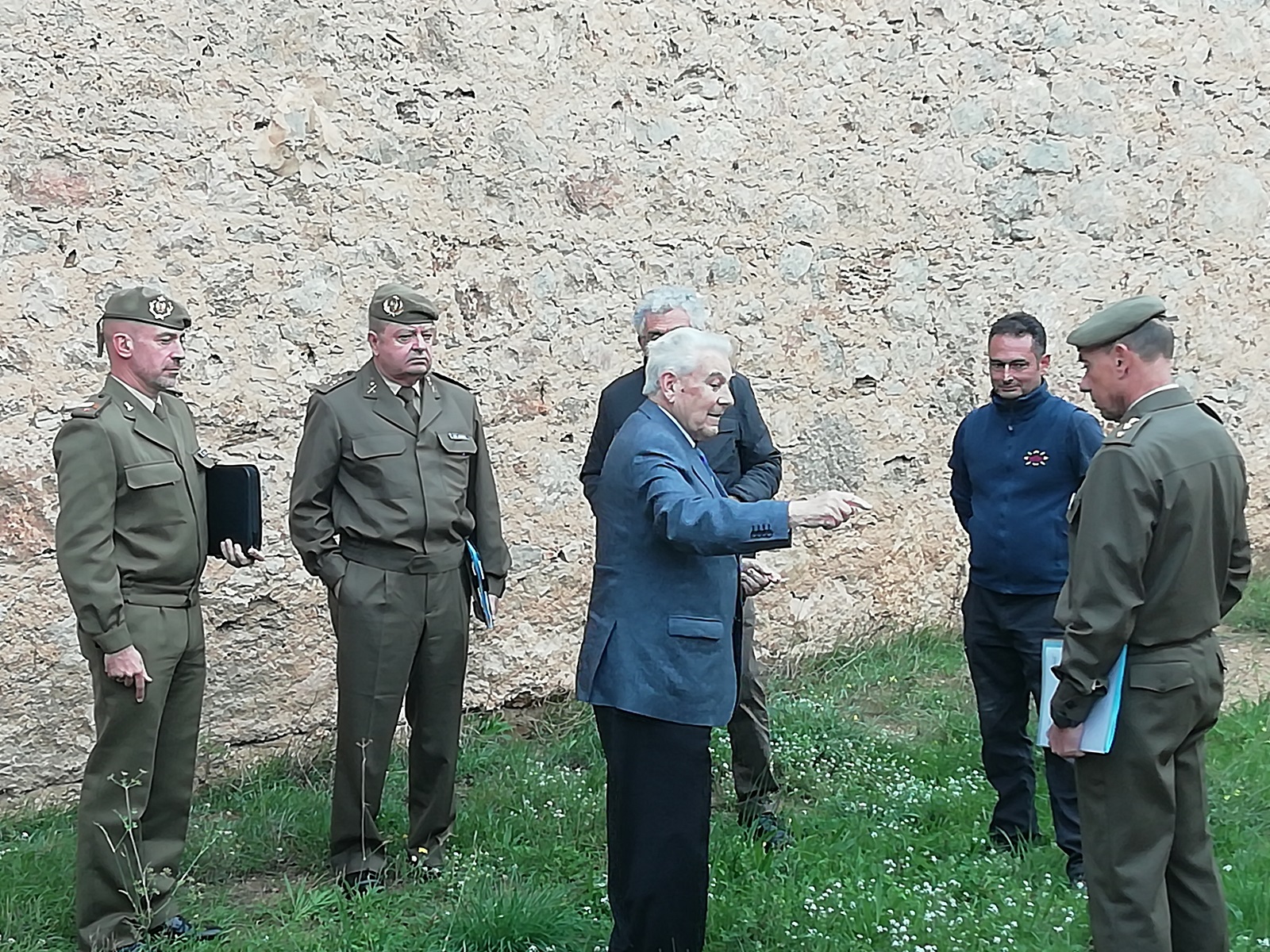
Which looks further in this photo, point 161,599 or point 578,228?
point 578,228

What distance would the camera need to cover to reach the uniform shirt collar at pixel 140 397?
3877 mm

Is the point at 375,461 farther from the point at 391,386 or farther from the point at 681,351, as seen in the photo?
the point at 681,351

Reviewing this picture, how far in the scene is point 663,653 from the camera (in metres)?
3.33

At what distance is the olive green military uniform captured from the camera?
3680 millimetres

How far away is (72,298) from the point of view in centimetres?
471

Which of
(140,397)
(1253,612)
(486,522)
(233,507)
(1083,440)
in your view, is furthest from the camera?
(1253,612)

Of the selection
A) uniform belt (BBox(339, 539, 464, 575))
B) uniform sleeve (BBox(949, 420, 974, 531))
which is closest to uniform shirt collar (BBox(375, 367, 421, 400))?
uniform belt (BBox(339, 539, 464, 575))

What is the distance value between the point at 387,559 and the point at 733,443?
128cm

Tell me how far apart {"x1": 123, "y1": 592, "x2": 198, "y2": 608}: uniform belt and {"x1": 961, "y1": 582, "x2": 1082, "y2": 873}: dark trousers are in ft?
8.30

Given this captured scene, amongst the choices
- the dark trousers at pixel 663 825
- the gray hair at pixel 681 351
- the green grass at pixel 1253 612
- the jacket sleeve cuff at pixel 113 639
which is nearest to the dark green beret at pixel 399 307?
the gray hair at pixel 681 351

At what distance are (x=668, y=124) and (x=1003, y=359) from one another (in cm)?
225

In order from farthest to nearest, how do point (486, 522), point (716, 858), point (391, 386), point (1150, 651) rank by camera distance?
point (486, 522), point (391, 386), point (716, 858), point (1150, 651)

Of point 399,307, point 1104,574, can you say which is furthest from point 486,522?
point 1104,574

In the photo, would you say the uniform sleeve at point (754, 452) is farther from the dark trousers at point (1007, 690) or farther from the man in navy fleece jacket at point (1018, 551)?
the dark trousers at point (1007, 690)
